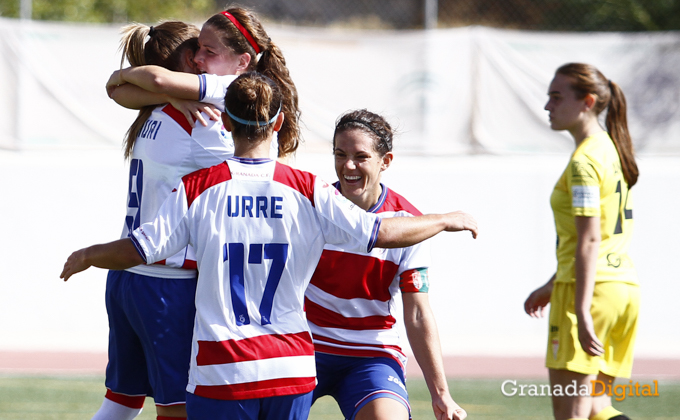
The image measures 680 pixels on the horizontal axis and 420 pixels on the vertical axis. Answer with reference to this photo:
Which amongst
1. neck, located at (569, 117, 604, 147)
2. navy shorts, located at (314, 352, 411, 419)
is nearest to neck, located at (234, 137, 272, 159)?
navy shorts, located at (314, 352, 411, 419)

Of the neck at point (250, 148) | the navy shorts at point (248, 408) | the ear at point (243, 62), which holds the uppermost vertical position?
the ear at point (243, 62)

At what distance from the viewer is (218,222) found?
2.50m

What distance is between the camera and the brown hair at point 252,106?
2.53 m

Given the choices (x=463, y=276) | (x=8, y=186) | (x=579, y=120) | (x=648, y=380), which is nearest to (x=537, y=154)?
(x=463, y=276)

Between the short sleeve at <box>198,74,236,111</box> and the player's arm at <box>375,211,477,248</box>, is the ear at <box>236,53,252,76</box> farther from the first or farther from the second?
the player's arm at <box>375,211,477,248</box>

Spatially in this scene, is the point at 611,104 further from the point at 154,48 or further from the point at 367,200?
the point at 154,48

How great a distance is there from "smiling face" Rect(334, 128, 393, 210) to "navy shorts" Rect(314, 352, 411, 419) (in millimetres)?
647

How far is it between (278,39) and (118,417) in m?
6.35

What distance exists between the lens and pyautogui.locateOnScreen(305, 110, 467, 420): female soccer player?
3176 millimetres

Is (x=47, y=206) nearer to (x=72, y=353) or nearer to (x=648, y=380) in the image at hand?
(x=72, y=353)

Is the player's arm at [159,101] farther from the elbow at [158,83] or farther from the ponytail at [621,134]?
the ponytail at [621,134]

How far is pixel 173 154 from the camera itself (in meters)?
2.91

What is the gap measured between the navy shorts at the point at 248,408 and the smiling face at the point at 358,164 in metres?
1.01

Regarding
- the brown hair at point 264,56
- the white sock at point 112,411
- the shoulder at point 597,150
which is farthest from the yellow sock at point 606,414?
the white sock at point 112,411
